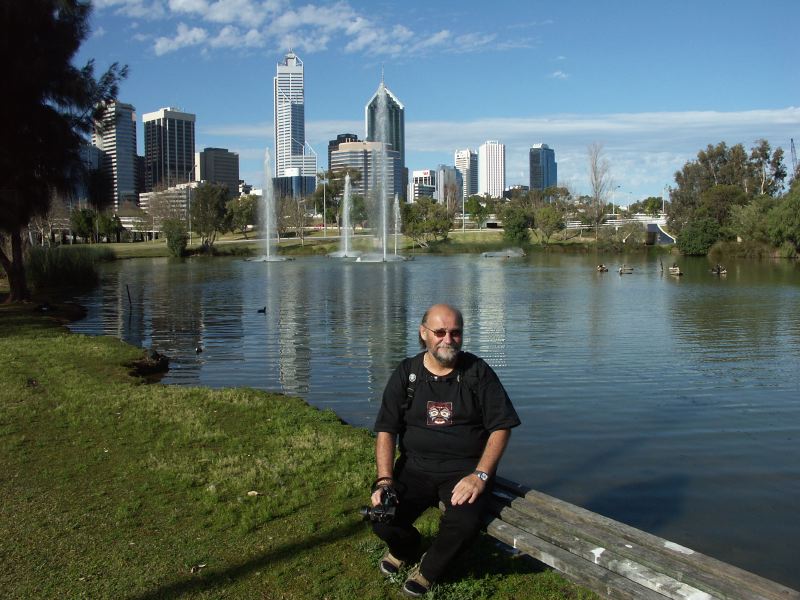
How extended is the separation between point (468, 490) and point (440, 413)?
551mm

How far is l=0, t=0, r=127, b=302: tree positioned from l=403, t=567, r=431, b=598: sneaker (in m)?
19.9

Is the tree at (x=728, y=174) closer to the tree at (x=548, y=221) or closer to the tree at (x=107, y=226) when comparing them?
the tree at (x=548, y=221)

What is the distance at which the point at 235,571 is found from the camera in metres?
4.77

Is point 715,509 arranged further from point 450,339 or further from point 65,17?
point 65,17

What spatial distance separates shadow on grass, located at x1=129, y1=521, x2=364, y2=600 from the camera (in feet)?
14.6

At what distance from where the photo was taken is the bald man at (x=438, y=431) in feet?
15.5

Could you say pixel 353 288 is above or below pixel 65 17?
below

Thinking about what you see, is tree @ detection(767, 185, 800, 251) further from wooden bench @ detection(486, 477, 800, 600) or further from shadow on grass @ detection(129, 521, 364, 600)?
shadow on grass @ detection(129, 521, 364, 600)

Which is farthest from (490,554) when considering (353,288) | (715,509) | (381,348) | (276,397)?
(353,288)

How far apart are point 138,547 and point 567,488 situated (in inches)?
180

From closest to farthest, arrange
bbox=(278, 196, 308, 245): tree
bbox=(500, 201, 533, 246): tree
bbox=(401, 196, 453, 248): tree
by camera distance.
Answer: bbox=(401, 196, 453, 248): tree, bbox=(500, 201, 533, 246): tree, bbox=(278, 196, 308, 245): tree

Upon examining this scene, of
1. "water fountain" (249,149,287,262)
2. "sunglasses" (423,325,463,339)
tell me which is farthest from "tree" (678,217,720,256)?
"sunglasses" (423,325,463,339)

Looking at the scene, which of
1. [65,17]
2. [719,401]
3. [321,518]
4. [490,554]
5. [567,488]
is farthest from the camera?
[65,17]

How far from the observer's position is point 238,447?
7.74m
